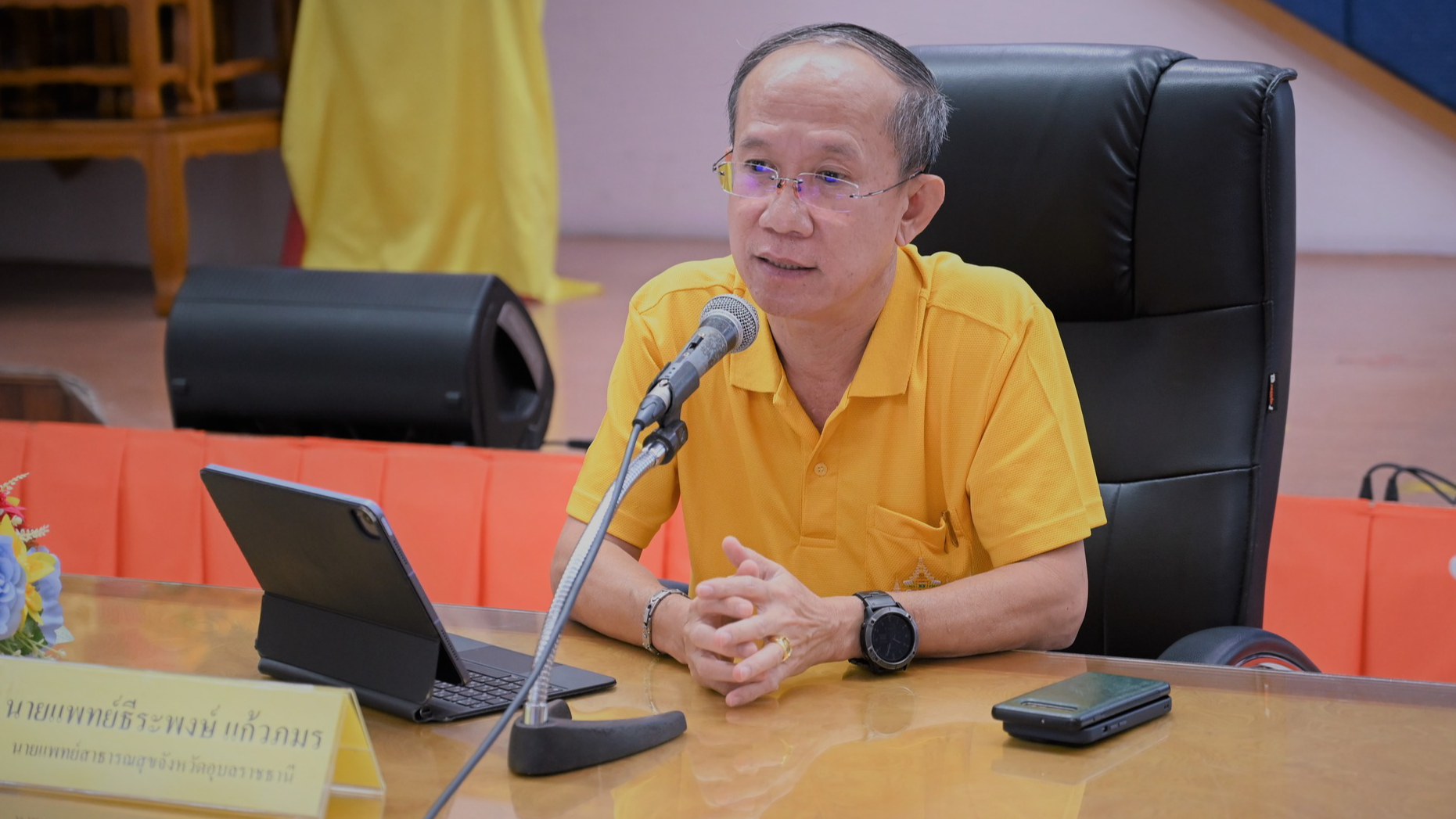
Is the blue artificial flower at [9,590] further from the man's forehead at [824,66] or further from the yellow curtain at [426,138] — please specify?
the yellow curtain at [426,138]

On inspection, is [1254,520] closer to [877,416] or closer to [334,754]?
[877,416]

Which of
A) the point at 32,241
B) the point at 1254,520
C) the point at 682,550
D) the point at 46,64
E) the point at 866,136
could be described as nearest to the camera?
the point at 866,136

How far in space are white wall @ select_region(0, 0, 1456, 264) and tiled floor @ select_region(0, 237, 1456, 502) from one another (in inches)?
7.1

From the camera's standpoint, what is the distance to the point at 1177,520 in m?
1.59

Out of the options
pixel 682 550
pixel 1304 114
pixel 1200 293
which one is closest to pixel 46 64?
pixel 682 550

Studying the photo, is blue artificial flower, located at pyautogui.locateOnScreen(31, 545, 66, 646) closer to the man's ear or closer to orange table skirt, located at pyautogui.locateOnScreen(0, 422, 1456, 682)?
the man's ear

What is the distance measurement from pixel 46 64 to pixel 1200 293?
4777mm

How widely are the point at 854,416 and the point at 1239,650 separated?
17.4 inches

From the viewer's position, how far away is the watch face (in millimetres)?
1167

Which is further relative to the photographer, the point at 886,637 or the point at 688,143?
the point at 688,143

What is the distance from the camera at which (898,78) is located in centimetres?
132

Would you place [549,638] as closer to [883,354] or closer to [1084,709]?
[1084,709]

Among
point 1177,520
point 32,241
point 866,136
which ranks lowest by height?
point 32,241

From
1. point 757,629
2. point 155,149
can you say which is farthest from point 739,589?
point 155,149
